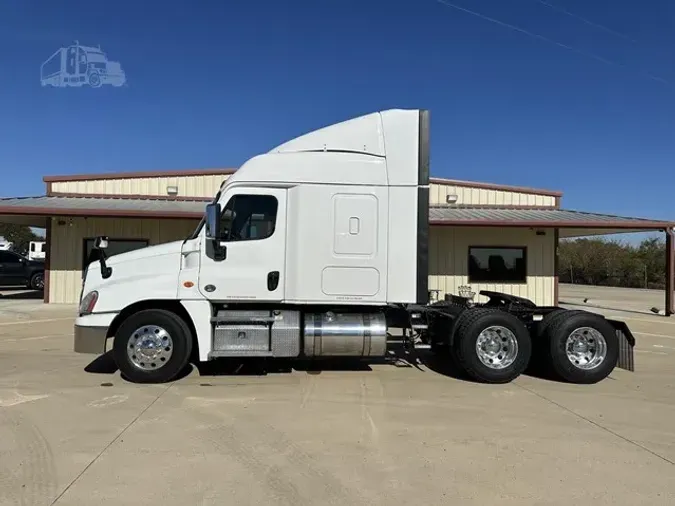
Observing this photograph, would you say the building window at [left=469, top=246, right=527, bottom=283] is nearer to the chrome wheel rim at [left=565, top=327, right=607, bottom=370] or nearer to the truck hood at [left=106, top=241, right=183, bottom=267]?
the chrome wheel rim at [left=565, top=327, right=607, bottom=370]

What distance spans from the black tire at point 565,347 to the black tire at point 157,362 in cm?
490

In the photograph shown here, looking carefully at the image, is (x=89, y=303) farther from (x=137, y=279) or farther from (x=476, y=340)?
(x=476, y=340)

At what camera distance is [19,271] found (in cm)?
2273

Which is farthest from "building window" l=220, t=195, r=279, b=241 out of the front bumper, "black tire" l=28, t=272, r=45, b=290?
"black tire" l=28, t=272, r=45, b=290

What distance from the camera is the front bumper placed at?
265 inches

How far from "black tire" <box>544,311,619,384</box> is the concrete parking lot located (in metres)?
0.23

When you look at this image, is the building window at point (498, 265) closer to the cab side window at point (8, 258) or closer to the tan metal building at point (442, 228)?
the tan metal building at point (442, 228)

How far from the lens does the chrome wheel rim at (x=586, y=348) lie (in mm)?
7223

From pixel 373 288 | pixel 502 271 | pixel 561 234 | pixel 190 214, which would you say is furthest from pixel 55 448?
pixel 561 234

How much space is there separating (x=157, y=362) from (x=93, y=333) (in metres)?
→ 0.89

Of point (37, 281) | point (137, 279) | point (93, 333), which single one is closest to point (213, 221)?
point (137, 279)

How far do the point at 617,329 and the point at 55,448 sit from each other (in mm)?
6986

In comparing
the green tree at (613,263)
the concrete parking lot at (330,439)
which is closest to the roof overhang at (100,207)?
the concrete parking lot at (330,439)

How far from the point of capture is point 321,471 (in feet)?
13.5
